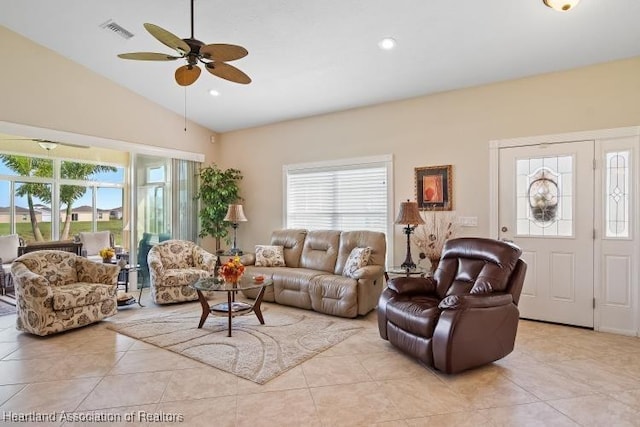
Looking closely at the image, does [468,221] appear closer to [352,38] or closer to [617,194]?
[617,194]

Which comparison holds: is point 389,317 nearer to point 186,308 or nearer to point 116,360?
point 116,360

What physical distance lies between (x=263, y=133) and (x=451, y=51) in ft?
11.9

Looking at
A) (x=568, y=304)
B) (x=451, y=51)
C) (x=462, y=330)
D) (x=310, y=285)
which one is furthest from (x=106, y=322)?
(x=568, y=304)

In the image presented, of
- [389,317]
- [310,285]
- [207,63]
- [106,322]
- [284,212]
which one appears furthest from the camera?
[284,212]

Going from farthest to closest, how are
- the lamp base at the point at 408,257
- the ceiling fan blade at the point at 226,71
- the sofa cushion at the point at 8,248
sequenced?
1. the sofa cushion at the point at 8,248
2. the lamp base at the point at 408,257
3. the ceiling fan blade at the point at 226,71

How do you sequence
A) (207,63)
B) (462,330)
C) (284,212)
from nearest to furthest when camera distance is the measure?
(462,330)
(207,63)
(284,212)

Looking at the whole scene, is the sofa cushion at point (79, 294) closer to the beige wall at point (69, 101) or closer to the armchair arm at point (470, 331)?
the beige wall at point (69, 101)

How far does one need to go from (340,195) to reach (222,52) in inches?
130

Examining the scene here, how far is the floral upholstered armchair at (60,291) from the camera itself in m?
3.64

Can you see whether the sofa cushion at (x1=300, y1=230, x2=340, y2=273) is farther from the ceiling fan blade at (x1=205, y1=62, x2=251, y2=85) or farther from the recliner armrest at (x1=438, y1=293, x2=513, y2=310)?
the ceiling fan blade at (x1=205, y1=62, x2=251, y2=85)

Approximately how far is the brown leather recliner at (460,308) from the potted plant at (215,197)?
3.88 meters

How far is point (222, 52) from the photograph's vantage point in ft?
9.04

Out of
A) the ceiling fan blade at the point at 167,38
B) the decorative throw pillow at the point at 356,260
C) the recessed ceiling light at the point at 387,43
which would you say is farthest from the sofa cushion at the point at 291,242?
the ceiling fan blade at the point at 167,38

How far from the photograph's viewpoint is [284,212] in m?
6.32
